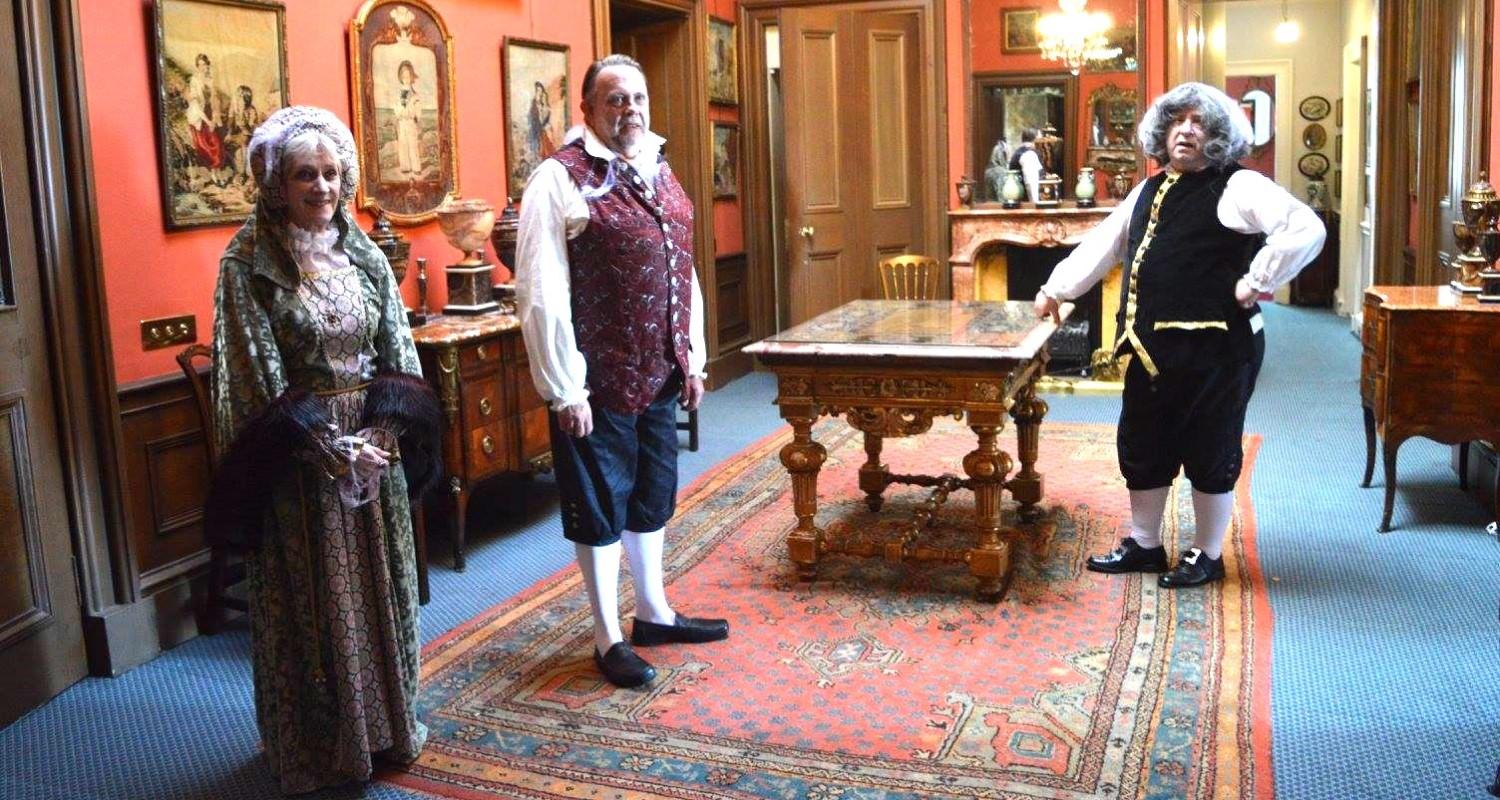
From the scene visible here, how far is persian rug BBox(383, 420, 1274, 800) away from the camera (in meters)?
2.96

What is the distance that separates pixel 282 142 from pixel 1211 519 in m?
2.99

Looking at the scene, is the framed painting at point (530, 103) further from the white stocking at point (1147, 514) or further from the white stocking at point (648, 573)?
the white stocking at point (1147, 514)

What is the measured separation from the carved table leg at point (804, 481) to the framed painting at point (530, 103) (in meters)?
2.39

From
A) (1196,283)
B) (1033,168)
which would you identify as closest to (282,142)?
(1196,283)

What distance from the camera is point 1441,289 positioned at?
16.6 feet

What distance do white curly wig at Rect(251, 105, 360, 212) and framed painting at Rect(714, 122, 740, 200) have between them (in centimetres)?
568

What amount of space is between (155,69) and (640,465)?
1.99 metres

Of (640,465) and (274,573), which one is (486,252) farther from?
(274,573)

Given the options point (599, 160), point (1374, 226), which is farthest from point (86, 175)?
point (1374, 226)

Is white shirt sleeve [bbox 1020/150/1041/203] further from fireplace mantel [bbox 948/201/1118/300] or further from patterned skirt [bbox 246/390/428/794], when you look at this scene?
patterned skirt [bbox 246/390/428/794]

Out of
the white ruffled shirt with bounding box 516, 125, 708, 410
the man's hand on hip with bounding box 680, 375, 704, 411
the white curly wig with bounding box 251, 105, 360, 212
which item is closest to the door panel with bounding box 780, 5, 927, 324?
the man's hand on hip with bounding box 680, 375, 704, 411

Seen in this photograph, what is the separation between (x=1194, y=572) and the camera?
422 centimetres

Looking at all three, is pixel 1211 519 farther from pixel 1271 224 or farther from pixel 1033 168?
pixel 1033 168

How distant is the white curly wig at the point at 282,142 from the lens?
8.94 ft
